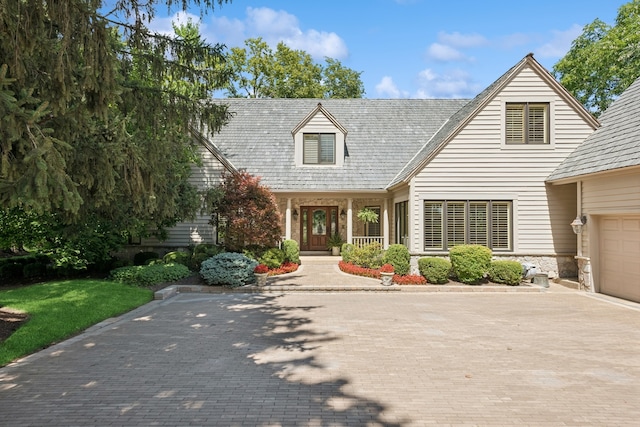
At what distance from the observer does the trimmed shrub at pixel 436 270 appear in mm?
14086

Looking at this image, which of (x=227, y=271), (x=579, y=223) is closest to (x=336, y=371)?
(x=227, y=271)

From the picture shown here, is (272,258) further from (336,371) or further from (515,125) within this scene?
(515,125)

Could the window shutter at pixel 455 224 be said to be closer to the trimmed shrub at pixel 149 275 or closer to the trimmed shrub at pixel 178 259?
the trimmed shrub at pixel 149 275

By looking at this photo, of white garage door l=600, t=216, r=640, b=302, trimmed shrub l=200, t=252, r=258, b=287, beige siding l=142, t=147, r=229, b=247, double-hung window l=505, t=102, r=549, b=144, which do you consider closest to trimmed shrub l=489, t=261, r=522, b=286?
white garage door l=600, t=216, r=640, b=302

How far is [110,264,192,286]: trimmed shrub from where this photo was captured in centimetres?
1357

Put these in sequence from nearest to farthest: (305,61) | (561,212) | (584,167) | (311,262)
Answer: (584,167), (561,212), (311,262), (305,61)

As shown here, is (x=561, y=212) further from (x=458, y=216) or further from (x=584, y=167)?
(x=458, y=216)

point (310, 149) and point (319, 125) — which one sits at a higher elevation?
point (319, 125)

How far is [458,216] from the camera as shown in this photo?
15.4 meters

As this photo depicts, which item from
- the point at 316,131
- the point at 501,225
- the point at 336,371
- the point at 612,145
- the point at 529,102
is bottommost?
the point at 336,371

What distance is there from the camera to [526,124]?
605 inches

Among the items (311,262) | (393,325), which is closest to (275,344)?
(393,325)

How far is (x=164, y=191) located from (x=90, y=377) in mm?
4392

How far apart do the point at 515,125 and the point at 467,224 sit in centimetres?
425
